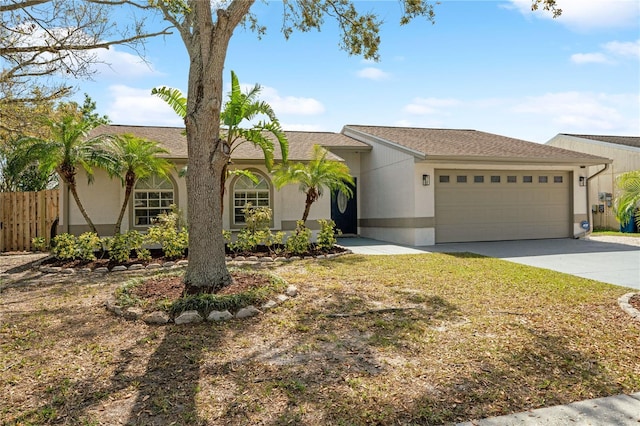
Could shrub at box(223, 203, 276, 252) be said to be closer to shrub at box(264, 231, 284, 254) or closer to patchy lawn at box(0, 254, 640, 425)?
shrub at box(264, 231, 284, 254)

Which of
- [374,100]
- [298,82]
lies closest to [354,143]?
[374,100]

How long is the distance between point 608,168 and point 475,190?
12.0m

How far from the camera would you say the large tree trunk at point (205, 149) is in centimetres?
617

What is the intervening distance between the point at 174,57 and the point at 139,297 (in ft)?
21.4

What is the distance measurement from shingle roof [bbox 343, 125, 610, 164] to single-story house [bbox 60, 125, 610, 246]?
44 millimetres

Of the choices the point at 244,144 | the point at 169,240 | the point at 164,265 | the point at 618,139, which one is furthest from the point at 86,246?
the point at 618,139

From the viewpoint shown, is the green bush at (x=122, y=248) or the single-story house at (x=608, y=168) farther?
the single-story house at (x=608, y=168)

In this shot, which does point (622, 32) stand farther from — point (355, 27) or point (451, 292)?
point (451, 292)

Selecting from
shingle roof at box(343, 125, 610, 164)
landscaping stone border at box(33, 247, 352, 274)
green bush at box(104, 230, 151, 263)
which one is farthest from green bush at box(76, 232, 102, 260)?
shingle roof at box(343, 125, 610, 164)

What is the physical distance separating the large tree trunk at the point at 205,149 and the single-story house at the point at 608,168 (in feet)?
67.2

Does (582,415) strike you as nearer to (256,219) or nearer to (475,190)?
(256,219)

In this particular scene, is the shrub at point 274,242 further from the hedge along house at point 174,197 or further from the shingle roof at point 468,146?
the shingle roof at point 468,146

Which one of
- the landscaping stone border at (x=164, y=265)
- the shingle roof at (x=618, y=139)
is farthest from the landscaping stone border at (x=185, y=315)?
the shingle roof at (x=618, y=139)

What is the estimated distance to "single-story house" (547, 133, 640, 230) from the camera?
20.5 meters
